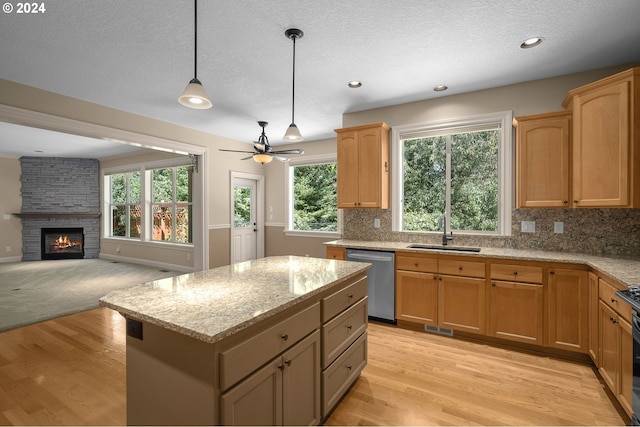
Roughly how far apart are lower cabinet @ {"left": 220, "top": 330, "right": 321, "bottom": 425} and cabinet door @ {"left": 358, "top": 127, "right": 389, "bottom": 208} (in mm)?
2371

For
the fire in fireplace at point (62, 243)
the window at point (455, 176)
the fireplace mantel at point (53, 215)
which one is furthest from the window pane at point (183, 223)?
the window at point (455, 176)

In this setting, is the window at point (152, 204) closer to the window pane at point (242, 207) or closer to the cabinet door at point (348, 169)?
the window pane at point (242, 207)

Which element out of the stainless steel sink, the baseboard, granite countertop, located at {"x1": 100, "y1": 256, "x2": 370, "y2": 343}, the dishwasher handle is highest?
the stainless steel sink

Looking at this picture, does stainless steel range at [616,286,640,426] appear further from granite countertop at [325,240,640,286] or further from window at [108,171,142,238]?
window at [108,171,142,238]

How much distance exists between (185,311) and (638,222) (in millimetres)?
3861

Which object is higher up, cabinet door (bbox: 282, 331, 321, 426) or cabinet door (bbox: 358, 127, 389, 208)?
cabinet door (bbox: 358, 127, 389, 208)

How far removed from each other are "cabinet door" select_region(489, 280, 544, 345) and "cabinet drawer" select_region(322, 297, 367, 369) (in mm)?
1497

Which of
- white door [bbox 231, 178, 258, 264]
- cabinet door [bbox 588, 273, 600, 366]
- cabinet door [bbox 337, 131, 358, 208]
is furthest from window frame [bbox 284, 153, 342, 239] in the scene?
cabinet door [bbox 588, 273, 600, 366]

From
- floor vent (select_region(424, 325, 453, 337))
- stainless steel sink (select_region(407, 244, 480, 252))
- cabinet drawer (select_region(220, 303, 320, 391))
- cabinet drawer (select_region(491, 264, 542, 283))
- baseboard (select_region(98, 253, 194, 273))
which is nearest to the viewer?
cabinet drawer (select_region(220, 303, 320, 391))

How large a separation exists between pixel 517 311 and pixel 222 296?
2.80m

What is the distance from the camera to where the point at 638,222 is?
2.76m

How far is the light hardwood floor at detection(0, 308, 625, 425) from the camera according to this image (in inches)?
77.3

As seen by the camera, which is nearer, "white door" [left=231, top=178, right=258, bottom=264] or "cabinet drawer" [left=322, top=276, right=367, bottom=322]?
"cabinet drawer" [left=322, top=276, right=367, bottom=322]

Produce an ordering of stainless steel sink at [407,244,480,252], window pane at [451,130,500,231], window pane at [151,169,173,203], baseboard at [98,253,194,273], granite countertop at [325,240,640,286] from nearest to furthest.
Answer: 1. granite countertop at [325,240,640,286]
2. stainless steel sink at [407,244,480,252]
3. window pane at [451,130,500,231]
4. baseboard at [98,253,194,273]
5. window pane at [151,169,173,203]
